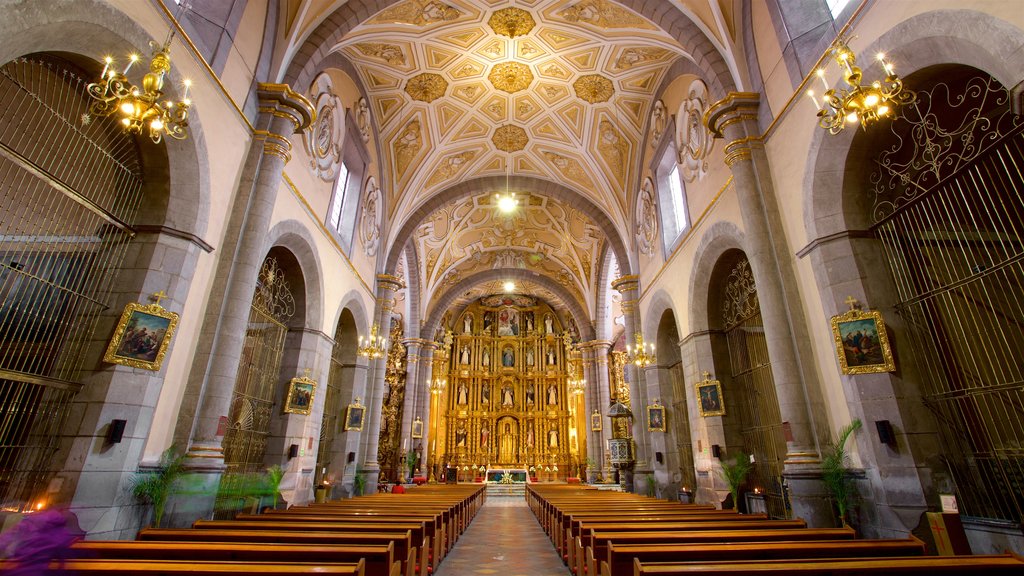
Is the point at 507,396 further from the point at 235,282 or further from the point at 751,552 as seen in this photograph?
the point at 751,552

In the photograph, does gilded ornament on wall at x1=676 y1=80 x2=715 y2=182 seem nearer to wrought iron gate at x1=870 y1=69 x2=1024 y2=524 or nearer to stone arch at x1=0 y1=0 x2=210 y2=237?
wrought iron gate at x1=870 y1=69 x2=1024 y2=524

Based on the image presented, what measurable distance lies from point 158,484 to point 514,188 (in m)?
15.1

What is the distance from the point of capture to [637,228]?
16250 millimetres

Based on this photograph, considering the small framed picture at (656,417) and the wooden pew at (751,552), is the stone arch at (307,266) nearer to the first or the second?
the wooden pew at (751,552)

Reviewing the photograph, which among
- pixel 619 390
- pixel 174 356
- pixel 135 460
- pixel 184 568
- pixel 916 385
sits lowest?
pixel 184 568

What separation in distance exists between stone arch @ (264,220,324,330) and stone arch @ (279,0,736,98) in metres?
3.01

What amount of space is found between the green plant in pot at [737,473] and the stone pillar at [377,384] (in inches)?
404

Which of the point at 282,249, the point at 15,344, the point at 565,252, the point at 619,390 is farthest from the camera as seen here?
the point at 619,390

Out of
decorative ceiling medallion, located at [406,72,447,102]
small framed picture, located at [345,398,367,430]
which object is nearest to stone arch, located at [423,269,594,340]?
small framed picture, located at [345,398,367,430]

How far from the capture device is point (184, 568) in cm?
290

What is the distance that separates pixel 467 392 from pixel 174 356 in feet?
82.9

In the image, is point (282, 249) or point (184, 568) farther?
point (282, 249)

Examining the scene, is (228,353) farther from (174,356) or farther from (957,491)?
(957,491)

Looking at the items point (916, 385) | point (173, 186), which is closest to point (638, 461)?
point (916, 385)
